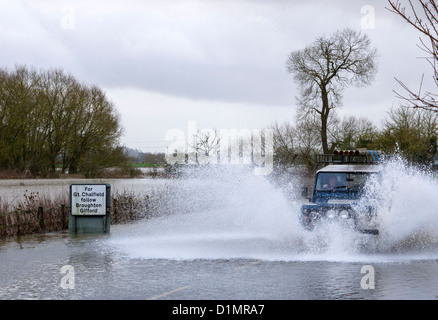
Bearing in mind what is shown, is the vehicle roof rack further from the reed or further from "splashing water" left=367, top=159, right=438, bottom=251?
the reed

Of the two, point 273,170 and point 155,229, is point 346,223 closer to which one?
Result: point 155,229

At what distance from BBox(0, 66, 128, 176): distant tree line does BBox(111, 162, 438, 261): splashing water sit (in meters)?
48.9

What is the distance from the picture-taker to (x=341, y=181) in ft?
57.2

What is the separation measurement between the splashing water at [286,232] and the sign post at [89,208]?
43.3 inches

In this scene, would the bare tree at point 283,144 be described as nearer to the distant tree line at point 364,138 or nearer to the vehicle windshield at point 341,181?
the distant tree line at point 364,138

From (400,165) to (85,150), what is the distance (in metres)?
59.8

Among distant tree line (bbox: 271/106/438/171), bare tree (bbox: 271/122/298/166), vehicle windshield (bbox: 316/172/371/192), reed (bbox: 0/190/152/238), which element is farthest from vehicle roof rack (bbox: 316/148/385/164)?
bare tree (bbox: 271/122/298/166)

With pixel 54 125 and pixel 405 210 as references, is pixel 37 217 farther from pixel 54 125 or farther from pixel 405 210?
pixel 54 125

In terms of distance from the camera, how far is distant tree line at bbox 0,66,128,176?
67.8 m

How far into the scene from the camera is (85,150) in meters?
74.4

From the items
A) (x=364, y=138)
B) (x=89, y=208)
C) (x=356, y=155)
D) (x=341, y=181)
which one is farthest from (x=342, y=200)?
(x=364, y=138)

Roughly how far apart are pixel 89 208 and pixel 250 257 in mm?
8116

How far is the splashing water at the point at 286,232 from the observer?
1503cm
